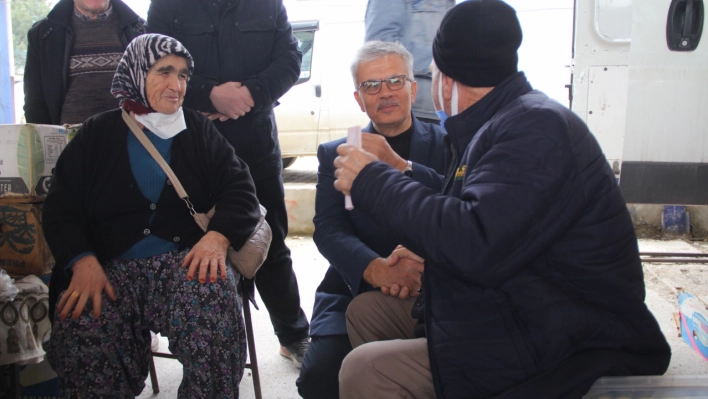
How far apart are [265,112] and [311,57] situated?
474 centimetres

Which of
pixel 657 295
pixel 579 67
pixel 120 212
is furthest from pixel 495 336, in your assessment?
pixel 579 67

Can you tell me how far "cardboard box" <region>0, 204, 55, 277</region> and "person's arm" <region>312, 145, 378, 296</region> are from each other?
3.94 feet

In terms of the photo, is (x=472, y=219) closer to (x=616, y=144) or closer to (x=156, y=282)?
(x=156, y=282)

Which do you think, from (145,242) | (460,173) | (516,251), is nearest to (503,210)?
(516,251)

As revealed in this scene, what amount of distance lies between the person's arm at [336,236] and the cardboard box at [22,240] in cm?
120

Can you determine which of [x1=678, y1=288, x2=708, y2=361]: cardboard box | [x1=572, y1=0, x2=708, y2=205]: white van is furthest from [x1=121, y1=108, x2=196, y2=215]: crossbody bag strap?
[x1=572, y1=0, x2=708, y2=205]: white van

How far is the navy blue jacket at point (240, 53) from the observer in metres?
2.57

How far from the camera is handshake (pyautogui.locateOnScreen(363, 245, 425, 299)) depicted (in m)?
1.71

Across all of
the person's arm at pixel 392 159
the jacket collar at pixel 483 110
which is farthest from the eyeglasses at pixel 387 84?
the jacket collar at pixel 483 110

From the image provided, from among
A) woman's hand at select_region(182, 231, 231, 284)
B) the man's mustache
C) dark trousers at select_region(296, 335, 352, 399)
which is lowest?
dark trousers at select_region(296, 335, 352, 399)

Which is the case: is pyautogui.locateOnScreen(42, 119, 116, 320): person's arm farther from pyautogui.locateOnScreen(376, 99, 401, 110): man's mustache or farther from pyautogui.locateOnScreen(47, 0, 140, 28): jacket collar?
pyautogui.locateOnScreen(376, 99, 401, 110): man's mustache

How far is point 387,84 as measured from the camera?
2.07m

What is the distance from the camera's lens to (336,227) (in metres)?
1.97

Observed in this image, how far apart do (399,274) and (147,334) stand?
0.95 meters
